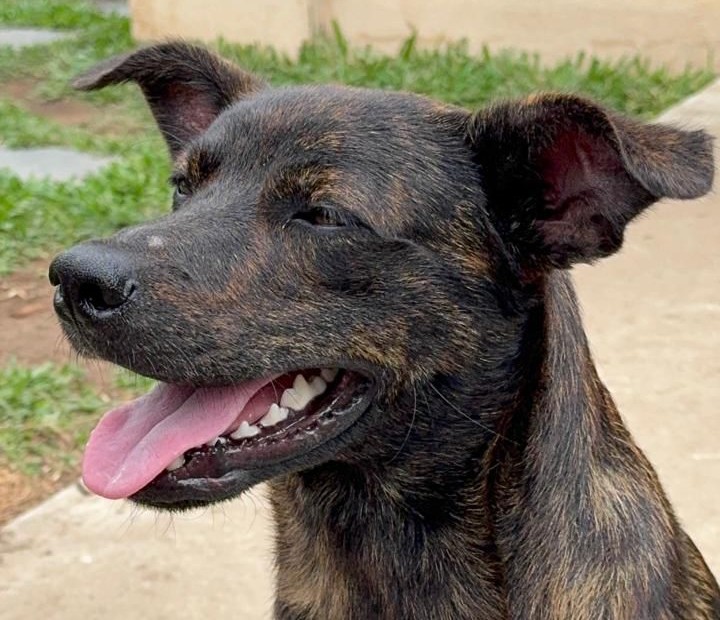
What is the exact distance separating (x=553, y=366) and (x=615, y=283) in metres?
2.99

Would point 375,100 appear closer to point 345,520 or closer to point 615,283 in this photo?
point 345,520

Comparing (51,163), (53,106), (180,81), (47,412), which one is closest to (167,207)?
(51,163)

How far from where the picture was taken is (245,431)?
2.46 meters

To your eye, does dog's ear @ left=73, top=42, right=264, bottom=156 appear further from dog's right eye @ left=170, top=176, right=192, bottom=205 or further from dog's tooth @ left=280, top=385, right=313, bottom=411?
dog's tooth @ left=280, top=385, right=313, bottom=411

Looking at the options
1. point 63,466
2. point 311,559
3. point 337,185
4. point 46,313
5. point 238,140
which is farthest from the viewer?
point 46,313

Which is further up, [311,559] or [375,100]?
[375,100]

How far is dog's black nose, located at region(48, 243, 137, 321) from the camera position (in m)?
2.21

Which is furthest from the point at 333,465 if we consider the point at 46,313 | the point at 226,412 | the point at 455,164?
the point at 46,313

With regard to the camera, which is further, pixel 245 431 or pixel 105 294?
pixel 245 431

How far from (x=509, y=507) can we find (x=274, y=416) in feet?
1.89

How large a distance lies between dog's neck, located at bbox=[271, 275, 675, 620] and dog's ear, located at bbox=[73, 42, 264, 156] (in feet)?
3.47

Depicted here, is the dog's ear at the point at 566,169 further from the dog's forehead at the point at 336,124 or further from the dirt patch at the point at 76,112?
the dirt patch at the point at 76,112

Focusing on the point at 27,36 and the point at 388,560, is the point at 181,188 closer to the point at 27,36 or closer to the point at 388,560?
the point at 388,560

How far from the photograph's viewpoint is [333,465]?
108 inches
